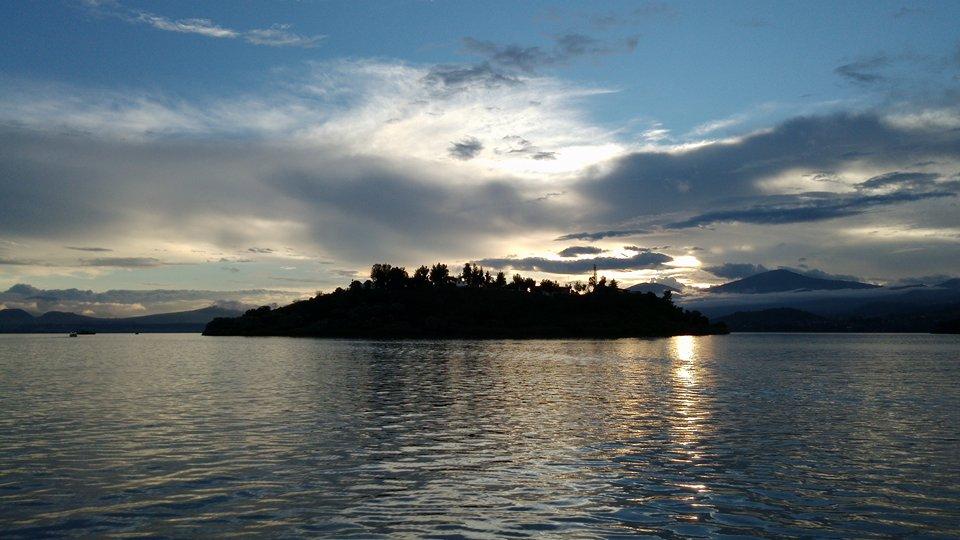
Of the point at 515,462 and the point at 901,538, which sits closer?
the point at 901,538

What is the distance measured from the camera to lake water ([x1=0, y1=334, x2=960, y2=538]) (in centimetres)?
2445

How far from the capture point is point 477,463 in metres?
34.9

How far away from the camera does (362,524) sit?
23859 mm

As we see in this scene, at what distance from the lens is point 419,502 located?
2691cm

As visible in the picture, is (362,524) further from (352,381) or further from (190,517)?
(352,381)

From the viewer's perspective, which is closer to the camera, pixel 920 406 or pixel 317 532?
pixel 317 532

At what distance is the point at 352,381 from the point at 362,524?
209ft

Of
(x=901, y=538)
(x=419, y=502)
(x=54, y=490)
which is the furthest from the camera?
(x=54, y=490)

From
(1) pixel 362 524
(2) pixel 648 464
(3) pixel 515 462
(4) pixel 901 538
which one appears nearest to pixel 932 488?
(4) pixel 901 538

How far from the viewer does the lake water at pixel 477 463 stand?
24.5 meters

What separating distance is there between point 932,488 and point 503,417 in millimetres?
29115

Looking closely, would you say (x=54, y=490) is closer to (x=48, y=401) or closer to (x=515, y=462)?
(x=515, y=462)

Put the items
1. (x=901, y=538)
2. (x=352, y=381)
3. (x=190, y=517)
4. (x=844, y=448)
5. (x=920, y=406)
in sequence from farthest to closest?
(x=352, y=381)
(x=920, y=406)
(x=844, y=448)
(x=190, y=517)
(x=901, y=538)

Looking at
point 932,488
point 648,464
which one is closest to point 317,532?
point 648,464
